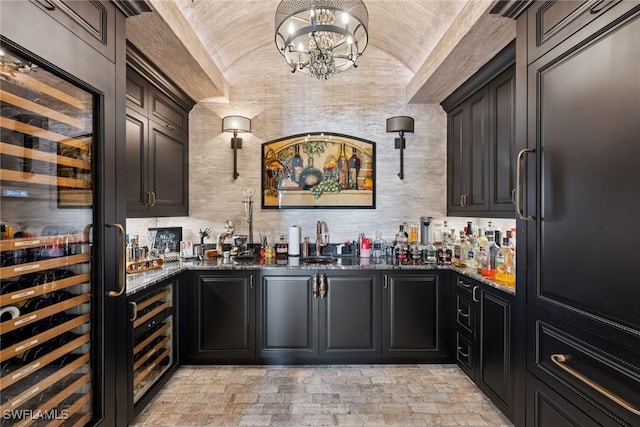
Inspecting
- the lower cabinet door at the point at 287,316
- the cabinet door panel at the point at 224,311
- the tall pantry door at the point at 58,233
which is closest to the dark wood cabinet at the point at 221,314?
the cabinet door panel at the point at 224,311

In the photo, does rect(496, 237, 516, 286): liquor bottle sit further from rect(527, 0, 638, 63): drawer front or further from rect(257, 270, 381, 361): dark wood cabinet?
rect(527, 0, 638, 63): drawer front

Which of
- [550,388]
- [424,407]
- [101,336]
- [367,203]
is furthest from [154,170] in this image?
[550,388]

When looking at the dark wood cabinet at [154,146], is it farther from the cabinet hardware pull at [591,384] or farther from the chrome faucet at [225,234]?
the cabinet hardware pull at [591,384]

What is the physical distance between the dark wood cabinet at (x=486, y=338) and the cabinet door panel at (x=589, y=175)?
637 millimetres

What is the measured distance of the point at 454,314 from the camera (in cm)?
286

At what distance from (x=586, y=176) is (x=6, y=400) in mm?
2389

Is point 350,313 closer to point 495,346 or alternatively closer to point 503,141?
point 495,346

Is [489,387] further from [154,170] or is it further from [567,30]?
[154,170]

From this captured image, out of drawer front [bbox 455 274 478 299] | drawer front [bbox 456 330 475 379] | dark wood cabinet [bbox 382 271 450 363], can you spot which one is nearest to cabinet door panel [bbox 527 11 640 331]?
drawer front [bbox 455 274 478 299]

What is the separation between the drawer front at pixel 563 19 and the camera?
1.20 metres

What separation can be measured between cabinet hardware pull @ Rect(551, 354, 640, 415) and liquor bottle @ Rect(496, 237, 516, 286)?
0.86m

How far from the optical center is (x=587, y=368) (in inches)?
51.6

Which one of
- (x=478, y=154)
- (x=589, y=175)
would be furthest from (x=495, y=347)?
(x=478, y=154)

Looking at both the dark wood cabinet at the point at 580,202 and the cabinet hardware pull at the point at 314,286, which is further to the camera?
the cabinet hardware pull at the point at 314,286
